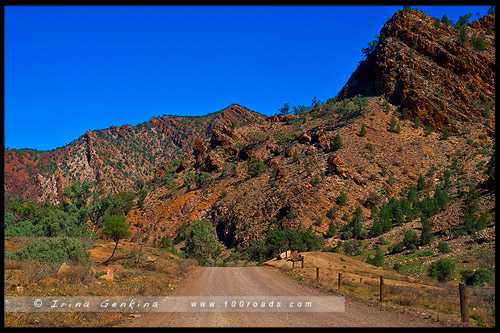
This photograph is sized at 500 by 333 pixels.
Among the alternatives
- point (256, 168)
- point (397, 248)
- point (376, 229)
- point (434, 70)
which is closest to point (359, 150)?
point (256, 168)

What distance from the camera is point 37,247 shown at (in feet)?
84.4

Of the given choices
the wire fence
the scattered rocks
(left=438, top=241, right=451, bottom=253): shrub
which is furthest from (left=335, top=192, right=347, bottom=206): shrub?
the wire fence

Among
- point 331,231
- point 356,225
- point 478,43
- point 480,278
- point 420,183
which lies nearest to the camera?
point 480,278

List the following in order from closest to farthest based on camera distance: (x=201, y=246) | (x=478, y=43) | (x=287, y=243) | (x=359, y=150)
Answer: (x=287, y=243) → (x=201, y=246) → (x=359, y=150) → (x=478, y=43)

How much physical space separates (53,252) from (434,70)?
233 ft

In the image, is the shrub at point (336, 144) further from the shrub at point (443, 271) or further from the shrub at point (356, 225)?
the shrub at point (443, 271)

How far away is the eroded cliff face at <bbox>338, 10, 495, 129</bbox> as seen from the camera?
76.2m

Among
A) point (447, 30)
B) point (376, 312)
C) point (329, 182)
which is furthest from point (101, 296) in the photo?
point (447, 30)

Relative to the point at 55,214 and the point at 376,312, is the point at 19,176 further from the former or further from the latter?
the point at 376,312

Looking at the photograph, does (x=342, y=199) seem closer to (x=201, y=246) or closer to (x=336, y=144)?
(x=336, y=144)

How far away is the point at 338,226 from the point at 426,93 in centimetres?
3221

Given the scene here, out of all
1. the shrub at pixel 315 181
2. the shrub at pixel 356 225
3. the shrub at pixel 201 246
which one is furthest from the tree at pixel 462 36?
the shrub at pixel 201 246

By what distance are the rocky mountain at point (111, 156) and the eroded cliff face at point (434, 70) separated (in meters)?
50.8

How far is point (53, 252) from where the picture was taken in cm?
2486
